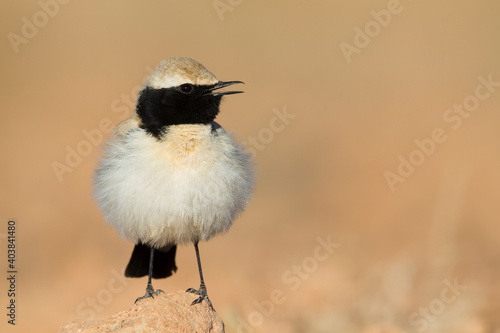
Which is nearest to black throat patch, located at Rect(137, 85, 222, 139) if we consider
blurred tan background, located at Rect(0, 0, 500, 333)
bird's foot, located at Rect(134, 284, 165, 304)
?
bird's foot, located at Rect(134, 284, 165, 304)

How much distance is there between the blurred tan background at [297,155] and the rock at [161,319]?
1.46 metres

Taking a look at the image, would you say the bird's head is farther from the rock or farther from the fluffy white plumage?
the rock

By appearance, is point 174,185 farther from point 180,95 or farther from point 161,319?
point 161,319

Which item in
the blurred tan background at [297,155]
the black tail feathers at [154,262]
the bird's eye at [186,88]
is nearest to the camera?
the bird's eye at [186,88]

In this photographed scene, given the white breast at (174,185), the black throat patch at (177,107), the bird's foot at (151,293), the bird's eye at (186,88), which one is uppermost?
the bird's eye at (186,88)

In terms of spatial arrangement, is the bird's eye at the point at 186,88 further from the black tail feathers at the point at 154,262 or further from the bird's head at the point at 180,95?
the black tail feathers at the point at 154,262

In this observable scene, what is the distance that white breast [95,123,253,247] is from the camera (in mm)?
6668

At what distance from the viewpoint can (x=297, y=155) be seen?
1408 centimetres

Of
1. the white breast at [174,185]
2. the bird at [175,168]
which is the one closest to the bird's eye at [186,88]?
the bird at [175,168]

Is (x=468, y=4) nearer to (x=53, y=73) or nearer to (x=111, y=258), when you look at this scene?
(x=53, y=73)

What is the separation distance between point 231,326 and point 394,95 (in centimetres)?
913

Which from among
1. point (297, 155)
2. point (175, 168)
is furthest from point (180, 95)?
point (297, 155)

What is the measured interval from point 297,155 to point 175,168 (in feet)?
24.7

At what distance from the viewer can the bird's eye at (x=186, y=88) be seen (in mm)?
6809
